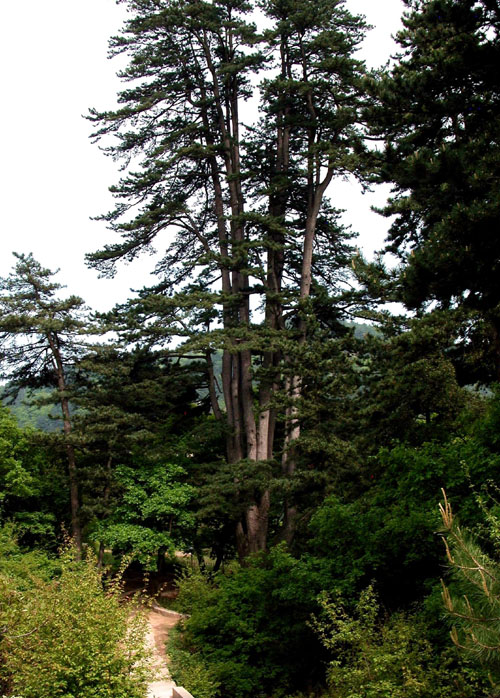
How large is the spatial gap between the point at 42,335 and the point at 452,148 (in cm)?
1558

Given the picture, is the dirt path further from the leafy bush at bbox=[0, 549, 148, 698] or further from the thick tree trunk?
the leafy bush at bbox=[0, 549, 148, 698]

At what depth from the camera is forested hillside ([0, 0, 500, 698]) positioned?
826 cm

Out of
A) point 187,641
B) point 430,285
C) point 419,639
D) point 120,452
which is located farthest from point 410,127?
point 120,452

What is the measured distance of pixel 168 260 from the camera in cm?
2291

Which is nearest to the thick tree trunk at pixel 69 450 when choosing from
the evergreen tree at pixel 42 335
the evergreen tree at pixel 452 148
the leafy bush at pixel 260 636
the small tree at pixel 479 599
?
the evergreen tree at pixel 42 335

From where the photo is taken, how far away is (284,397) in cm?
1616

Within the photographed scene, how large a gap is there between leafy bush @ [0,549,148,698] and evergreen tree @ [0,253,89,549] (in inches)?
467

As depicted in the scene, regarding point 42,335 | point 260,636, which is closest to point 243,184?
point 42,335

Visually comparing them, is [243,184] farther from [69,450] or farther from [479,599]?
[479,599]

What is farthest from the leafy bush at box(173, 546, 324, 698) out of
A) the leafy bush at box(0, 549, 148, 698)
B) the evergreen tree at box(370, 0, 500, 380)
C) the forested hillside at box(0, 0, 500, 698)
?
the evergreen tree at box(370, 0, 500, 380)

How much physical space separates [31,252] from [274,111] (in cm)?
940

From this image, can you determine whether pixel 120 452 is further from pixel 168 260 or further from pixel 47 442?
pixel 168 260

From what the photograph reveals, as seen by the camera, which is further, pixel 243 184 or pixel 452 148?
pixel 243 184

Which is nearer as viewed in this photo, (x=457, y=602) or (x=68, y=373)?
(x=457, y=602)
